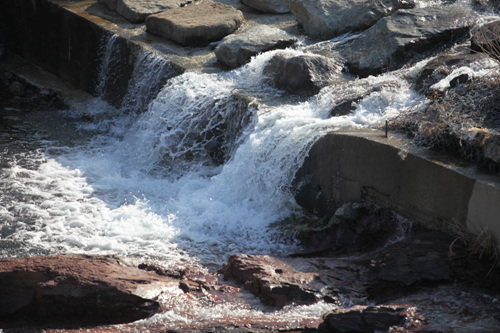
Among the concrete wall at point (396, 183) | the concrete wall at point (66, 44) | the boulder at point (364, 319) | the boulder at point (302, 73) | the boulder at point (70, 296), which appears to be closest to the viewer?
the boulder at point (364, 319)

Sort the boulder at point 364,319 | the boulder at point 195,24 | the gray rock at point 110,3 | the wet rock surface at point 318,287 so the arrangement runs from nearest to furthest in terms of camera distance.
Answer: the boulder at point 364,319
the wet rock surface at point 318,287
the boulder at point 195,24
the gray rock at point 110,3

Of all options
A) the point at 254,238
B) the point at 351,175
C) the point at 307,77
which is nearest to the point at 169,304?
the point at 254,238

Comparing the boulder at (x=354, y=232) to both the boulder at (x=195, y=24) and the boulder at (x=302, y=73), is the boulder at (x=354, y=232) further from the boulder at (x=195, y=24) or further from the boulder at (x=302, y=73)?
the boulder at (x=195, y=24)

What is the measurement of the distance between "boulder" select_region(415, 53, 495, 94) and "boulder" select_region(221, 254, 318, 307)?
8.96 feet

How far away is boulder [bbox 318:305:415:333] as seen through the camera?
412 cm

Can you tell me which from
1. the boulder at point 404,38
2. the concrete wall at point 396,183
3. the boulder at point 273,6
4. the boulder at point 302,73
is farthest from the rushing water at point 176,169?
the boulder at point 273,6

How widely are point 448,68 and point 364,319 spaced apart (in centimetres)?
389

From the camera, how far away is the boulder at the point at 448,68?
688 centimetres

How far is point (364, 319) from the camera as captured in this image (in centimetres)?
417

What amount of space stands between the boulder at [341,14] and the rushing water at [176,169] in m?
0.32

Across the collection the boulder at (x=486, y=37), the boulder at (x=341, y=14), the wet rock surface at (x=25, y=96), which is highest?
the boulder at (x=486, y=37)

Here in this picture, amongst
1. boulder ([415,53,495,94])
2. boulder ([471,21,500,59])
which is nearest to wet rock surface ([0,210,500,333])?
boulder ([415,53,495,94])

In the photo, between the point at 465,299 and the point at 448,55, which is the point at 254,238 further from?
the point at 448,55

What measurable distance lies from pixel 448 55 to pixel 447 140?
2.44 m
